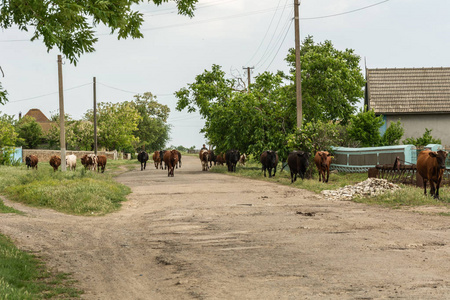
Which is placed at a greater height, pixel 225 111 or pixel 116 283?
pixel 225 111

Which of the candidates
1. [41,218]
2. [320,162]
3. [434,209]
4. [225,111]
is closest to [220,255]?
[41,218]

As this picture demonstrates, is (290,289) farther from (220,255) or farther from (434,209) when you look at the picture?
(434,209)

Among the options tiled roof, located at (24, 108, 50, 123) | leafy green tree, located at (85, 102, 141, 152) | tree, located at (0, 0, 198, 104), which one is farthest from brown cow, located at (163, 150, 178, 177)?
tiled roof, located at (24, 108, 50, 123)

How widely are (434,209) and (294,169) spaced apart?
12.1 meters

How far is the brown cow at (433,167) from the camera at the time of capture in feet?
54.5

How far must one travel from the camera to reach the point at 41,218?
14.2 metres

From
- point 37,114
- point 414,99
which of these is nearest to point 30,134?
point 37,114

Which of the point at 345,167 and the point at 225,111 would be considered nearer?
the point at 345,167

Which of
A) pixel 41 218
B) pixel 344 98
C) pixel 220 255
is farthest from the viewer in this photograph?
pixel 344 98

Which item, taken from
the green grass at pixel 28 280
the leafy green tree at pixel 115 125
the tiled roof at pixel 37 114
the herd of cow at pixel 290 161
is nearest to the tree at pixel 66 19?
the green grass at pixel 28 280

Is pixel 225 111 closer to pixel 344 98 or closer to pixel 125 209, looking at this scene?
pixel 344 98

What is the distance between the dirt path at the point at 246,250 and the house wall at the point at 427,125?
75.4ft

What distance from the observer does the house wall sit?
37188mm

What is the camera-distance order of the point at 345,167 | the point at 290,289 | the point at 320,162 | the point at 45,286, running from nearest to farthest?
the point at 290,289 → the point at 45,286 → the point at 320,162 → the point at 345,167
